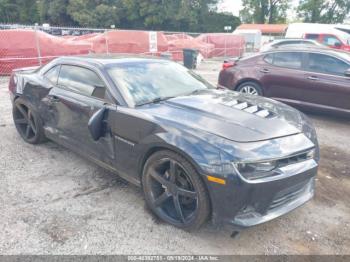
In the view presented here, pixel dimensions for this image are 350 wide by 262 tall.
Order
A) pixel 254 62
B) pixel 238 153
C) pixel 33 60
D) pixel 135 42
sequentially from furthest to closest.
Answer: pixel 135 42 → pixel 33 60 → pixel 254 62 → pixel 238 153

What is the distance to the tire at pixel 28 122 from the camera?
4508 millimetres

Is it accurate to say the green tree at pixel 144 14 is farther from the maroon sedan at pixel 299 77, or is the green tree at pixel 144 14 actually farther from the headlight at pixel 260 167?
the headlight at pixel 260 167

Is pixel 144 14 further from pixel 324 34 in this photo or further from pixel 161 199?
pixel 161 199

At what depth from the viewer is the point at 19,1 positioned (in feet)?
186

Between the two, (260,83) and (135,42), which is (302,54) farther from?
(135,42)

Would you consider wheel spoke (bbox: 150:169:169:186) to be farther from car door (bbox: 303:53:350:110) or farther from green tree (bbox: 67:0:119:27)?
green tree (bbox: 67:0:119:27)

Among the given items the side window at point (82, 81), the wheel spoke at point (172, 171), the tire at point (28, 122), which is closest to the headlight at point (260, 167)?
the wheel spoke at point (172, 171)

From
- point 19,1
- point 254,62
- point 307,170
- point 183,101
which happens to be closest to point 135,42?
point 254,62

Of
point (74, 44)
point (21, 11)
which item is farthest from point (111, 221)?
point (21, 11)

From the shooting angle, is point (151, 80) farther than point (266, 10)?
No

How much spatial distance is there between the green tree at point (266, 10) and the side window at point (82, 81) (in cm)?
5882

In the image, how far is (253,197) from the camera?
8.00 ft

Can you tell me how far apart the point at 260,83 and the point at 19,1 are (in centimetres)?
6268

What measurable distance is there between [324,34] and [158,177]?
721 inches
